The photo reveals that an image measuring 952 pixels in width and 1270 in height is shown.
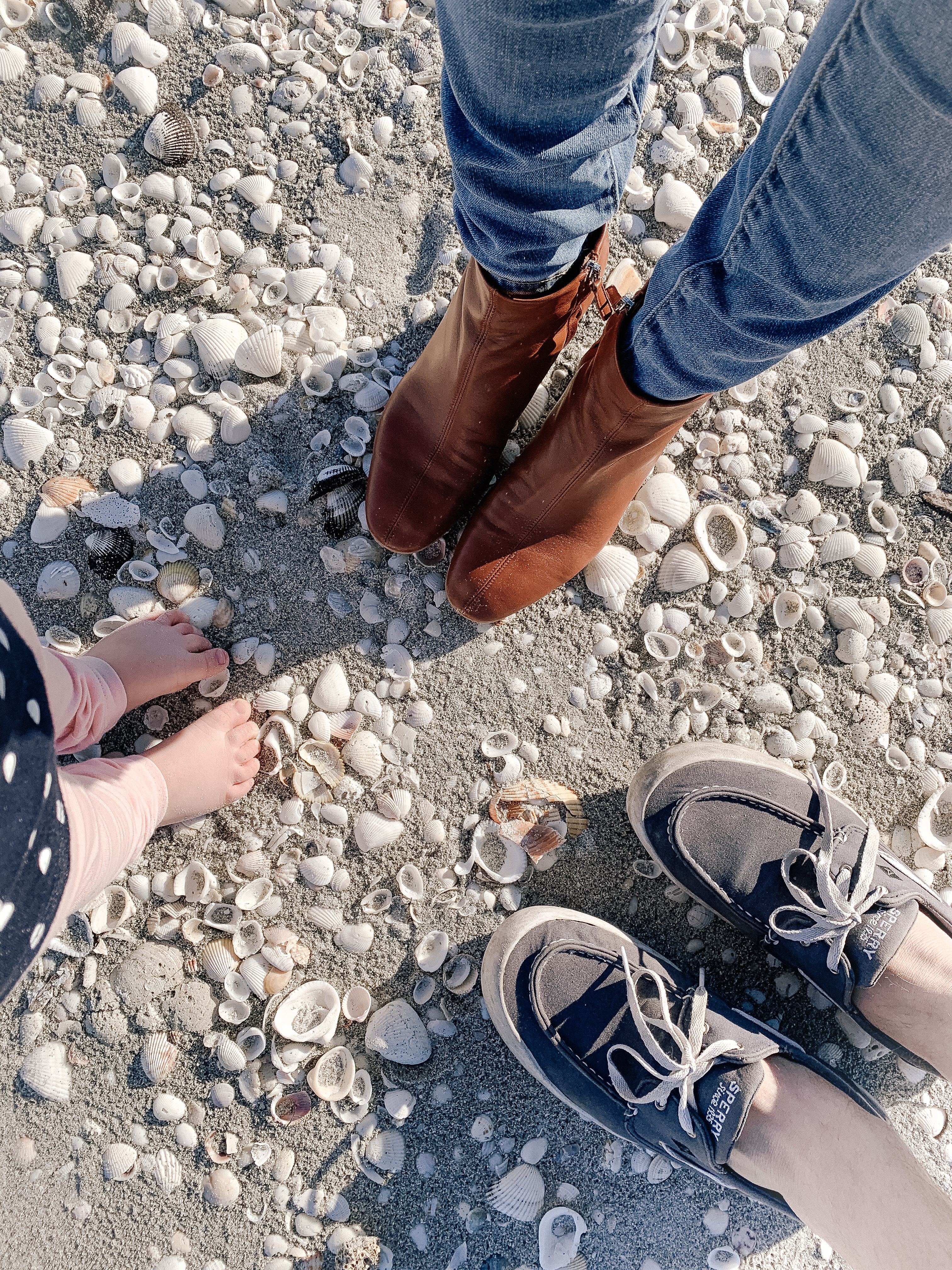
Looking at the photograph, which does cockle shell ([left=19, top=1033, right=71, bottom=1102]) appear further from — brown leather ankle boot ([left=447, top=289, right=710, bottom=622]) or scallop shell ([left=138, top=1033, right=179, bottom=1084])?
brown leather ankle boot ([left=447, top=289, right=710, bottom=622])

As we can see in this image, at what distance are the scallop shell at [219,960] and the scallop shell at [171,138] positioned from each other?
1.55 metres

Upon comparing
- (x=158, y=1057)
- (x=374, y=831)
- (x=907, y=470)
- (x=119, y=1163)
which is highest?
(x=907, y=470)

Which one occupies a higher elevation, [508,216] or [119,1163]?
[508,216]

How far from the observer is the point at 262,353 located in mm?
1496

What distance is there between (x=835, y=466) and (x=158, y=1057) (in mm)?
1738

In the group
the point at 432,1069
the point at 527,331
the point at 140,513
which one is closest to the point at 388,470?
the point at 527,331

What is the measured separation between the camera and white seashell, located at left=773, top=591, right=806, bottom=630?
154cm

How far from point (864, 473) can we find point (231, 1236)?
1.93 meters

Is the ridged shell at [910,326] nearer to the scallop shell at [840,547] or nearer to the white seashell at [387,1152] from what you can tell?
the scallop shell at [840,547]

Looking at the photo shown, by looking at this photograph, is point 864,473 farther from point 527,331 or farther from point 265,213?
point 265,213

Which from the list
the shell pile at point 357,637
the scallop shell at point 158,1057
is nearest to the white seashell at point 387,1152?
the shell pile at point 357,637

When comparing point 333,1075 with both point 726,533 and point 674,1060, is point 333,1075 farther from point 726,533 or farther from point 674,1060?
point 726,533

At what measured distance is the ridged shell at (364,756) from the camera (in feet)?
4.88

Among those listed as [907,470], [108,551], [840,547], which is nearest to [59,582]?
[108,551]
